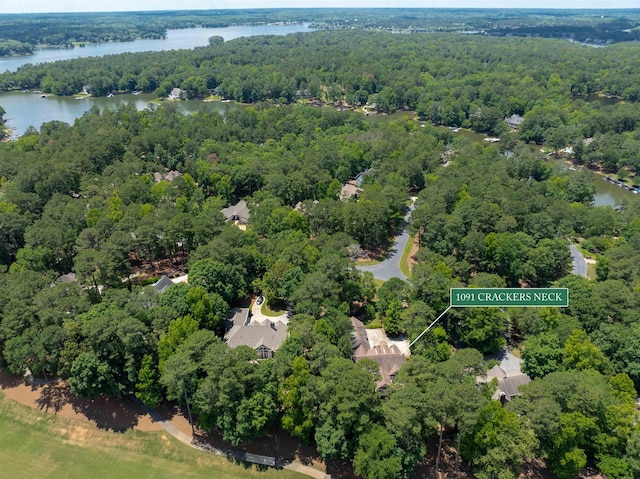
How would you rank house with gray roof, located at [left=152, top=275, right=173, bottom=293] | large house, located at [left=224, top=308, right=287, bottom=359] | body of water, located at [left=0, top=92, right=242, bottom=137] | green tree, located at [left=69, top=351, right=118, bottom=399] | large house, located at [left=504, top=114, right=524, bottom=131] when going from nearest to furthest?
green tree, located at [left=69, top=351, right=118, bottom=399] < large house, located at [left=224, top=308, right=287, bottom=359] < house with gray roof, located at [left=152, top=275, right=173, bottom=293] < large house, located at [left=504, top=114, right=524, bottom=131] < body of water, located at [left=0, top=92, right=242, bottom=137]

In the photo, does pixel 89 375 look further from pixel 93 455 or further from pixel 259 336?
pixel 259 336

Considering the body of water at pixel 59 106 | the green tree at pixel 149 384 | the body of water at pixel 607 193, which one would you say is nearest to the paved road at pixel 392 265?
the green tree at pixel 149 384

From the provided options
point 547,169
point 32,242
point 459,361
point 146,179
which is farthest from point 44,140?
point 547,169

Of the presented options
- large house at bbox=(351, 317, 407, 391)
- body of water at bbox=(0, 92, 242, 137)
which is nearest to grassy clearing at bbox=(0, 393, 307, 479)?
large house at bbox=(351, 317, 407, 391)

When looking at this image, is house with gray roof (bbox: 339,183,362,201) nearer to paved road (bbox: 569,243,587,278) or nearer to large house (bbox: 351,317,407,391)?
large house (bbox: 351,317,407,391)


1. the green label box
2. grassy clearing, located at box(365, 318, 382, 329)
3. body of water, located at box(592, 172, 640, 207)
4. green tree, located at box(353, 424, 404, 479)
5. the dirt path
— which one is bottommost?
body of water, located at box(592, 172, 640, 207)

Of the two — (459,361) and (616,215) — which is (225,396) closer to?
(459,361)

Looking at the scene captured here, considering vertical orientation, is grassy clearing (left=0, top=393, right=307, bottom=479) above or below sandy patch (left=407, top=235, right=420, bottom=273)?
below
